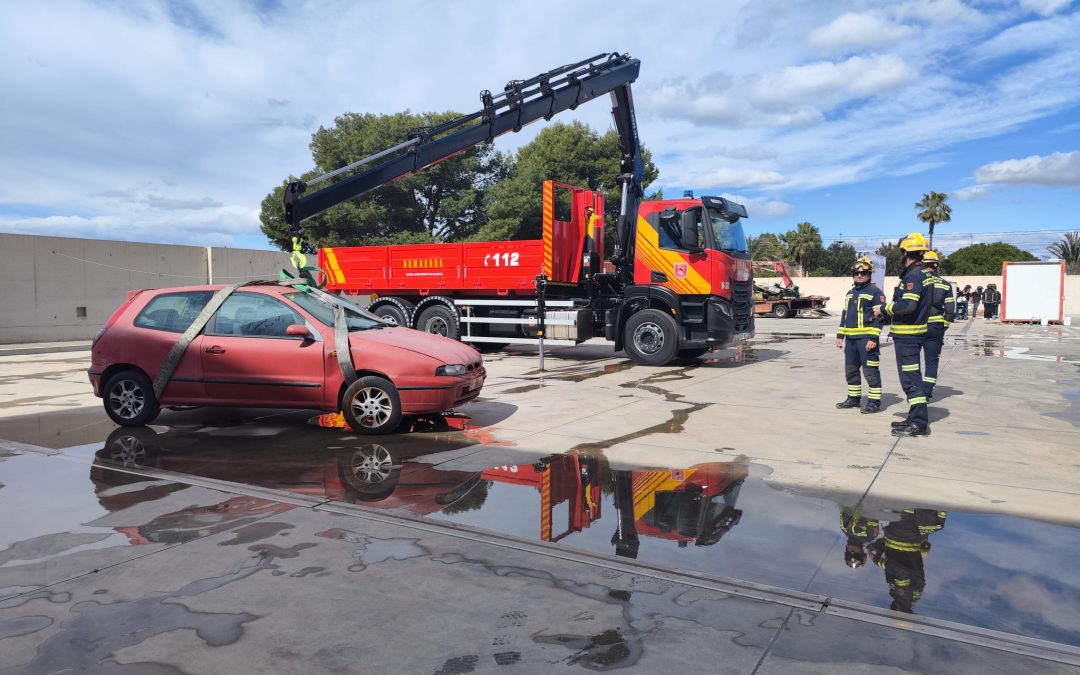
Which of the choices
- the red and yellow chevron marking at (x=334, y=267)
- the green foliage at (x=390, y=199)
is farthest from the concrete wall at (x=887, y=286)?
the red and yellow chevron marking at (x=334, y=267)

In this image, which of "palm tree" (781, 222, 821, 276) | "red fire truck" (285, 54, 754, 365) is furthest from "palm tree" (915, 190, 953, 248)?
"red fire truck" (285, 54, 754, 365)

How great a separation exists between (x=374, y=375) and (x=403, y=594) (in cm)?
384

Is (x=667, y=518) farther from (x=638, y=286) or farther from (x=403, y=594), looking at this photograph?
(x=638, y=286)

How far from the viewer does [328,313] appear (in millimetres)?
7434

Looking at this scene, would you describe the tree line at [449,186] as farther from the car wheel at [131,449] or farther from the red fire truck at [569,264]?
the car wheel at [131,449]

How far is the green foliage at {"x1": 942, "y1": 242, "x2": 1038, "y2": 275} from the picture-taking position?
69875 mm

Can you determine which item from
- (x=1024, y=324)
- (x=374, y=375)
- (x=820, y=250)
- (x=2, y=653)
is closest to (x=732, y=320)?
(x=374, y=375)

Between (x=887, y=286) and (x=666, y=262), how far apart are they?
35.1 m

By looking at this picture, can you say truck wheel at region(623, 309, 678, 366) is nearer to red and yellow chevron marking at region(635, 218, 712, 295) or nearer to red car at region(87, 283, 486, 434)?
red and yellow chevron marking at region(635, 218, 712, 295)

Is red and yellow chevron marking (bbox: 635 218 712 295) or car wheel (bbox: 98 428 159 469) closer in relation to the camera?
car wheel (bbox: 98 428 159 469)

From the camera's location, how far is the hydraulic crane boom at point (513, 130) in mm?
12930

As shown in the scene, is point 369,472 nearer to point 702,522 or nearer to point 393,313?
point 702,522

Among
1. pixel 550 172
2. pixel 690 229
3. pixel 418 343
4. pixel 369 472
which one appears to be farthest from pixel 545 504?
pixel 550 172

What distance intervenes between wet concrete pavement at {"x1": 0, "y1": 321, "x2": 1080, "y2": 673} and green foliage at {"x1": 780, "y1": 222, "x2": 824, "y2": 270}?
62.6 meters
